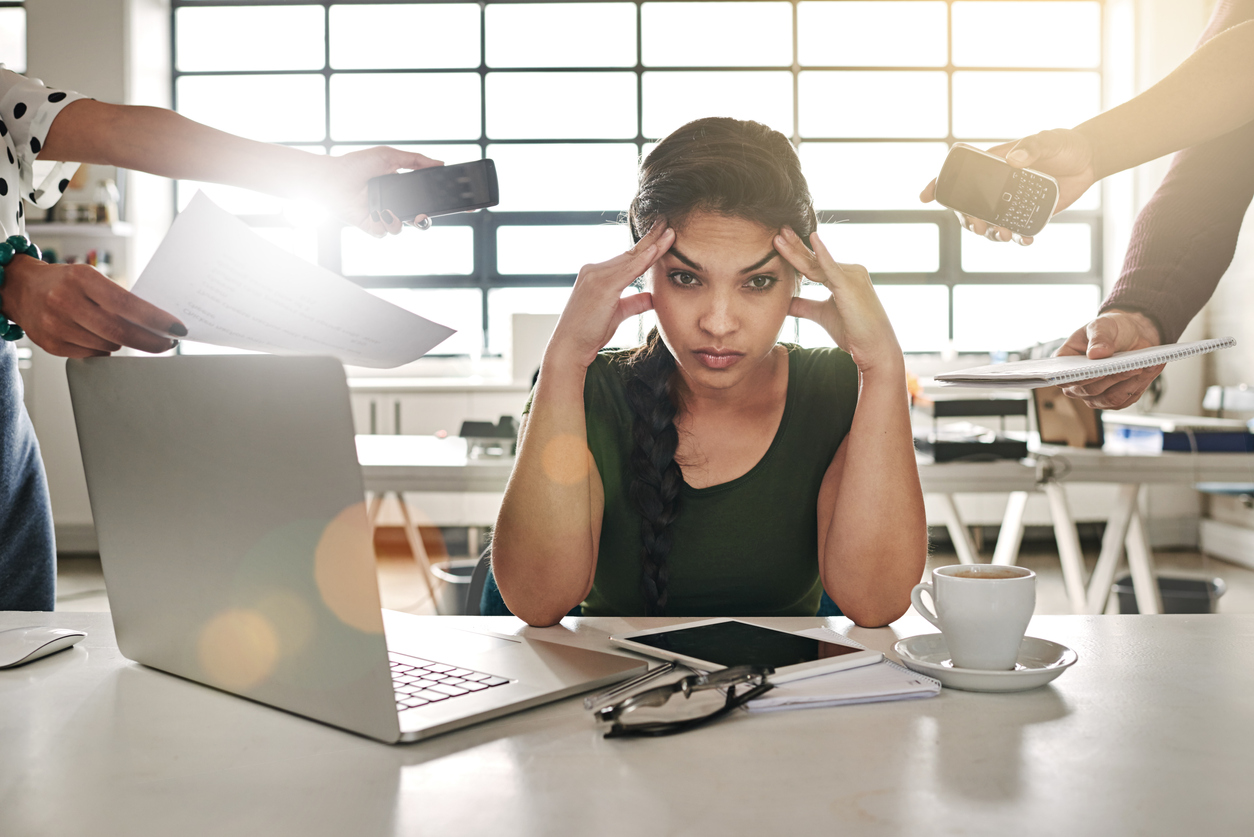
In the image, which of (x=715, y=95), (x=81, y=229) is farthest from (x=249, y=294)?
(x=715, y=95)

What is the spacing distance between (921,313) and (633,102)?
6.79 ft

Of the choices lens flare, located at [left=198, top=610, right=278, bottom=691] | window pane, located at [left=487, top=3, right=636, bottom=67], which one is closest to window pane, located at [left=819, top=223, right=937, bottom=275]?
window pane, located at [left=487, top=3, right=636, bottom=67]

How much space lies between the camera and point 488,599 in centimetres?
120

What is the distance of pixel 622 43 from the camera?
505 cm

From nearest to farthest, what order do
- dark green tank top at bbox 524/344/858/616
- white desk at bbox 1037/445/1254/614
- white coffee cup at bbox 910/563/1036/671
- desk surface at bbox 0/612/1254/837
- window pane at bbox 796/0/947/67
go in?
1. desk surface at bbox 0/612/1254/837
2. white coffee cup at bbox 910/563/1036/671
3. dark green tank top at bbox 524/344/858/616
4. white desk at bbox 1037/445/1254/614
5. window pane at bbox 796/0/947/67

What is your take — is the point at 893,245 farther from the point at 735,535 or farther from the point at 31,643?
the point at 31,643

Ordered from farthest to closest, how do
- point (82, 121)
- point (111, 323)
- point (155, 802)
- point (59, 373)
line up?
point (59, 373)
point (82, 121)
point (111, 323)
point (155, 802)

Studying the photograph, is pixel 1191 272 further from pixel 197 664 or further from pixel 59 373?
pixel 59 373

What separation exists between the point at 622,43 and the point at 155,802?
5141 mm

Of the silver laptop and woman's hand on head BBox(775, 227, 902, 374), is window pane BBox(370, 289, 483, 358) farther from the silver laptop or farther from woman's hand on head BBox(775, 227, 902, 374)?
A: the silver laptop

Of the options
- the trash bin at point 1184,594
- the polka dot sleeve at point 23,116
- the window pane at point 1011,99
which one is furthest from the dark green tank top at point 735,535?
the window pane at point 1011,99

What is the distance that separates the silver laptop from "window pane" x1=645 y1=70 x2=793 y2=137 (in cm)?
470

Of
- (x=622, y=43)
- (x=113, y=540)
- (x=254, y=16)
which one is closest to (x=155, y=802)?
(x=113, y=540)

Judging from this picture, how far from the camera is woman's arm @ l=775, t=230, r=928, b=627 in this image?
981 millimetres
